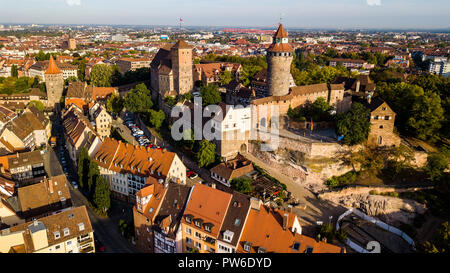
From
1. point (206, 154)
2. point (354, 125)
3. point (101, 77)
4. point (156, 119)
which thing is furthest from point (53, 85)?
point (354, 125)

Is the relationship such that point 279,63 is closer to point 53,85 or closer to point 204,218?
point 204,218

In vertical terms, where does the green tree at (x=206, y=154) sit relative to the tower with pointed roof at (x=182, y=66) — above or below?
below

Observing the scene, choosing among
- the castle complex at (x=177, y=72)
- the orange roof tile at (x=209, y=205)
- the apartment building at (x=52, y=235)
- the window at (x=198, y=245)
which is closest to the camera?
the apartment building at (x=52, y=235)

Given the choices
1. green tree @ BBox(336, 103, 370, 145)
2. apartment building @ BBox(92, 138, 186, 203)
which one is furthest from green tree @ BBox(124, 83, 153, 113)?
green tree @ BBox(336, 103, 370, 145)

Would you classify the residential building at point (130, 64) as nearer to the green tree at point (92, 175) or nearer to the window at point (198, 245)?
the green tree at point (92, 175)

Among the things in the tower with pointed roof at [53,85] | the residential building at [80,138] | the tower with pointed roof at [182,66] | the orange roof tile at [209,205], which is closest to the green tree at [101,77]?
the tower with pointed roof at [53,85]

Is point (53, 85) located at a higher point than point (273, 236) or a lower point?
higher
